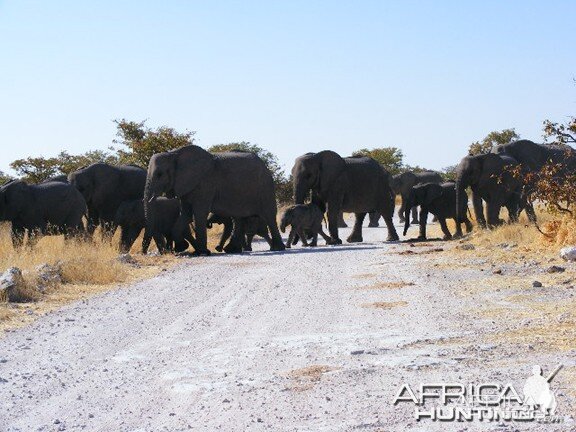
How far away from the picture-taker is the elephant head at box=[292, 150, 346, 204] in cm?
3014

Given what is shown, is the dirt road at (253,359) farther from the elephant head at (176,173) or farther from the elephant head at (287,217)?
the elephant head at (287,217)

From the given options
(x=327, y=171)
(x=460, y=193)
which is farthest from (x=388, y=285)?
(x=327, y=171)

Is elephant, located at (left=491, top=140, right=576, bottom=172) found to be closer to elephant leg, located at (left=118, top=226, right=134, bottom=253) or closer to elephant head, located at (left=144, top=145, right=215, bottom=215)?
elephant head, located at (left=144, top=145, right=215, bottom=215)

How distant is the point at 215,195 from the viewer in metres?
25.7

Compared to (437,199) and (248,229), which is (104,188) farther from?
(437,199)

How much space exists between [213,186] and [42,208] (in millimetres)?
4113

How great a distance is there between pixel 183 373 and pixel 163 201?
17321 mm

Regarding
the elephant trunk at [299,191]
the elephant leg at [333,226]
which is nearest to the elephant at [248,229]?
the elephant leg at [333,226]

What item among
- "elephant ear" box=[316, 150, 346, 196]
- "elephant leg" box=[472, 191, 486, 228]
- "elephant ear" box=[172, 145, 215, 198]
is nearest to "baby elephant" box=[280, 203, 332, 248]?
"elephant ear" box=[316, 150, 346, 196]

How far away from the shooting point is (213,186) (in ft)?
83.2

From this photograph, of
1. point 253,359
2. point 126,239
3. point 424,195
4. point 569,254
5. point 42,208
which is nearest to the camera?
point 253,359

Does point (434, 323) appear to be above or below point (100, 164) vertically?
below

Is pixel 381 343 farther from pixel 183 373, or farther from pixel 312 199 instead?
pixel 312 199

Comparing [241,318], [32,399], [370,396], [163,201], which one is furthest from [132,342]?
[163,201]
